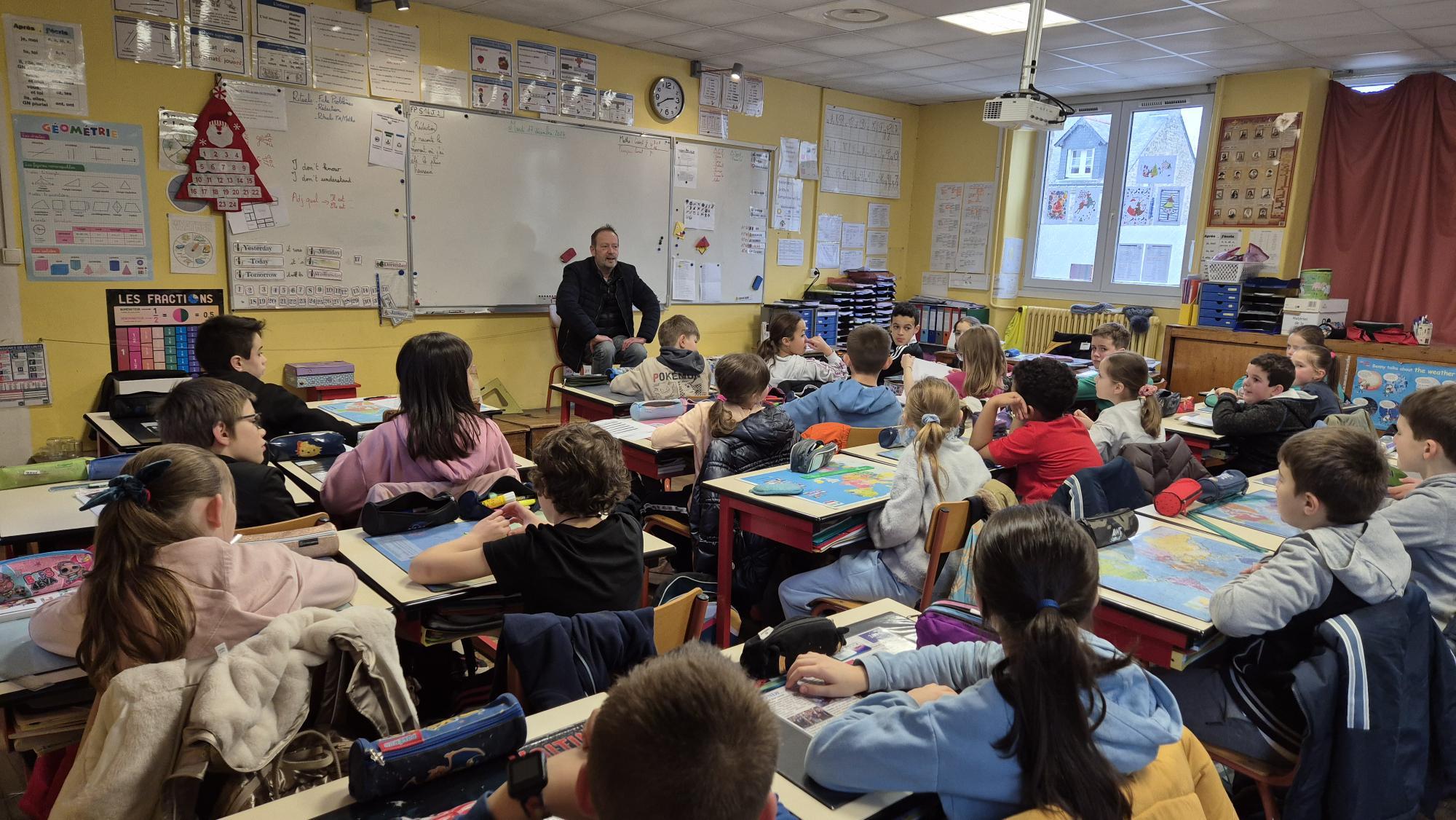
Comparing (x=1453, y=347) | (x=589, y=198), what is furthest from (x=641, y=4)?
(x=1453, y=347)

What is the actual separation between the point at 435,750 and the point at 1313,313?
6333mm

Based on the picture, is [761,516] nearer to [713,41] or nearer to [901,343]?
[901,343]

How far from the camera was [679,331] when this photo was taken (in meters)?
4.68

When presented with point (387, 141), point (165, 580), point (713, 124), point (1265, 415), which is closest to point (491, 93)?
point (387, 141)

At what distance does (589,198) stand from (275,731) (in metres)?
5.30

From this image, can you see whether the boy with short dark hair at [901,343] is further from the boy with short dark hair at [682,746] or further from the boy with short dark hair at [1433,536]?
the boy with short dark hair at [682,746]

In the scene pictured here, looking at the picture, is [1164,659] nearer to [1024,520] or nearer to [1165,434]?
[1024,520]

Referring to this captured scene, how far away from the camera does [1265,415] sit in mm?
3936

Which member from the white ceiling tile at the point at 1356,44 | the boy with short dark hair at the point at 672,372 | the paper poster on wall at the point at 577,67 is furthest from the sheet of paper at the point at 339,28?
the white ceiling tile at the point at 1356,44

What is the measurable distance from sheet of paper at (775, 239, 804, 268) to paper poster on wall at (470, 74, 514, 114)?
267 cm

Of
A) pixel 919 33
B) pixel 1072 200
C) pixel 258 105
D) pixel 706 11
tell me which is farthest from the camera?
pixel 1072 200

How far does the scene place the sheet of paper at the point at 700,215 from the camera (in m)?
6.87

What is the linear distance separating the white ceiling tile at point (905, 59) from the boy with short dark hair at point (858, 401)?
3.11m

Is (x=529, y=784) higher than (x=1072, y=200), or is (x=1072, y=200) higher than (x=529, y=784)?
(x=1072, y=200)
